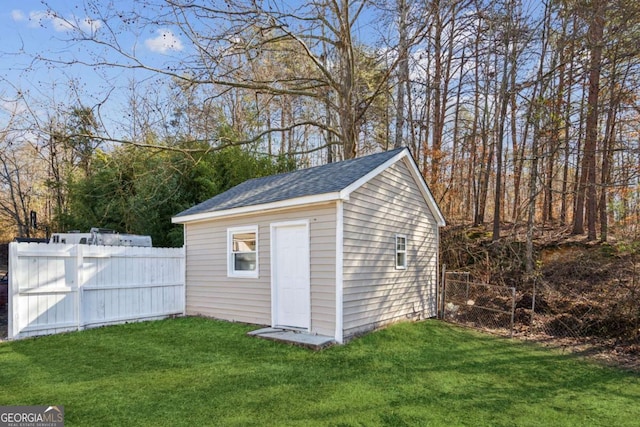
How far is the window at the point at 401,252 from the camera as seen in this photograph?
321 inches

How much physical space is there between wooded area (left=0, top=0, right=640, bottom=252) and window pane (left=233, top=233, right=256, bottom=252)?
3.94 metres

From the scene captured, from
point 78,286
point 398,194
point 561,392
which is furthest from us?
point 398,194

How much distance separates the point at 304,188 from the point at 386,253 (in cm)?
213

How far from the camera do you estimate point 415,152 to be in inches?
637

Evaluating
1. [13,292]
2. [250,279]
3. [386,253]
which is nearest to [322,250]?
[386,253]

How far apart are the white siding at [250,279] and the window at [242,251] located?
0.13m

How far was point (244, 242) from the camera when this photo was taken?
26.8 ft

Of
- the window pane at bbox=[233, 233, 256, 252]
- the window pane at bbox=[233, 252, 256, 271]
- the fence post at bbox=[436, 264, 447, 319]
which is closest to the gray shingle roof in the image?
the window pane at bbox=[233, 233, 256, 252]

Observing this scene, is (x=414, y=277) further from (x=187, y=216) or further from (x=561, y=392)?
(x=187, y=216)

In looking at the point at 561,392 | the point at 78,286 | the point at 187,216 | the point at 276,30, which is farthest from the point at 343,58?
the point at 561,392

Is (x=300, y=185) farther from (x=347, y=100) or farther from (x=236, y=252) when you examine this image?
(x=347, y=100)

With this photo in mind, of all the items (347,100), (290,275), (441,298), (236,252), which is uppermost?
(347,100)

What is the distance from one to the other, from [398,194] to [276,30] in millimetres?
6751

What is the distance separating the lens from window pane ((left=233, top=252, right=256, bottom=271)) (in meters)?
7.96
